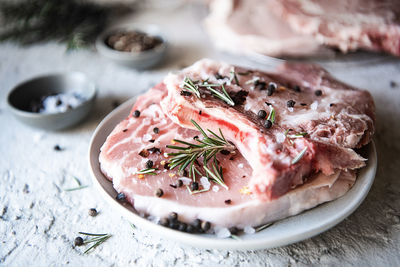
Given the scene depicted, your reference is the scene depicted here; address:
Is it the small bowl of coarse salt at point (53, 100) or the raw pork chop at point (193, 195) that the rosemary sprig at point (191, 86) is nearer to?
the raw pork chop at point (193, 195)

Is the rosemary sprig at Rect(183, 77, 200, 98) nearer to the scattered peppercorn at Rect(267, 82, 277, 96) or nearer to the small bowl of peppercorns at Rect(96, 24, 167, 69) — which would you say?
the scattered peppercorn at Rect(267, 82, 277, 96)

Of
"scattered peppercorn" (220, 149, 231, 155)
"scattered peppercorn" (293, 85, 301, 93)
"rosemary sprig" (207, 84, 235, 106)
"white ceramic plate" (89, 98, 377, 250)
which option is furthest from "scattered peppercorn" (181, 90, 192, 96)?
"scattered peppercorn" (293, 85, 301, 93)

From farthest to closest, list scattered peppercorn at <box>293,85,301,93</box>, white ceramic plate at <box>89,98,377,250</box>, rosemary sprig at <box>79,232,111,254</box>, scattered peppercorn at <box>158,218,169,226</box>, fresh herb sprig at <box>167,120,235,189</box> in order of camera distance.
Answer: scattered peppercorn at <box>293,85,301,93</box> < rosemary sprig at <box>79,232,111,254</box> < fresh herb sprig at <box>167,120,235,189</box> < scattered peppercorn at <box>158,218,169,226</box> < white ceramic plate at <box>89,98,377,250</box>

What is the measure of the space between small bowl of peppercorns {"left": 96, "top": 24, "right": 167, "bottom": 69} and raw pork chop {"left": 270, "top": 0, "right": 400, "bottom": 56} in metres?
1.28

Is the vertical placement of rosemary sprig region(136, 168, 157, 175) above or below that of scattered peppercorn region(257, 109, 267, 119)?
below

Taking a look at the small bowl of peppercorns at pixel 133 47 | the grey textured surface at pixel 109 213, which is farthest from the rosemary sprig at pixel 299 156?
the small bowl of peppercorns at pixel 133 47

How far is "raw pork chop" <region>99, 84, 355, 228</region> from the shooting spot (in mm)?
1862

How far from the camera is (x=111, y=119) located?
2.55 metres

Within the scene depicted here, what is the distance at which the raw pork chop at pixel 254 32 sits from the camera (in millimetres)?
3623

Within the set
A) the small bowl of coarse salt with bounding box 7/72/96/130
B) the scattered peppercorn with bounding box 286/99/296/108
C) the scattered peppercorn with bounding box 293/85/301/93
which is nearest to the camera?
the scattered peppercorn with bounding box 286/99/296/108

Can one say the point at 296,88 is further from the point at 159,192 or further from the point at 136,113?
the point at 159,192

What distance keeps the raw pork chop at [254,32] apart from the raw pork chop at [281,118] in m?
1.04

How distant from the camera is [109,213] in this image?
7.59 ft

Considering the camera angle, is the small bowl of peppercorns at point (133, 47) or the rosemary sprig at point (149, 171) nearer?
the rosemary sprig at point (149, 171)
